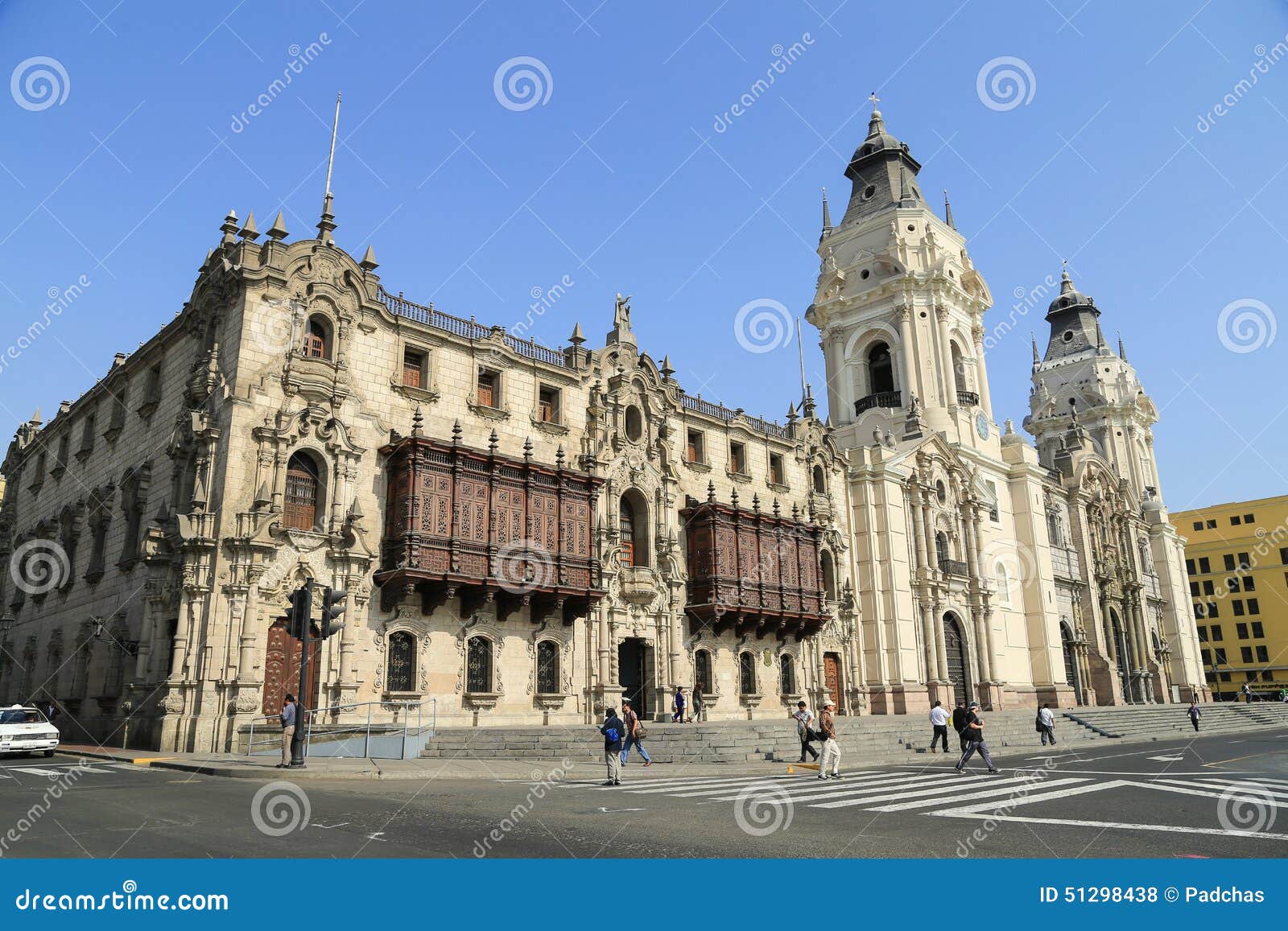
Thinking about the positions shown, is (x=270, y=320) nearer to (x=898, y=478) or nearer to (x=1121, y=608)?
(x=898, y=478)

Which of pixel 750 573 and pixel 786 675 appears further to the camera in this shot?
pixel 786 675

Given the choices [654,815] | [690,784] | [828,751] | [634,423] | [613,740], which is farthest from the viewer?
[634,423]

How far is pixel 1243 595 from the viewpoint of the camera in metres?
92.1

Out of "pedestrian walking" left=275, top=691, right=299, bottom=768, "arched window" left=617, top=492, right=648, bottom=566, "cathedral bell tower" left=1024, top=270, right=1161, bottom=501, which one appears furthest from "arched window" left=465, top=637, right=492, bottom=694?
"cathedral bell tower" left=1024, top=270, right=1161, bottom=501

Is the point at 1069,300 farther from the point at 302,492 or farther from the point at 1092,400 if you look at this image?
the point at 302,492

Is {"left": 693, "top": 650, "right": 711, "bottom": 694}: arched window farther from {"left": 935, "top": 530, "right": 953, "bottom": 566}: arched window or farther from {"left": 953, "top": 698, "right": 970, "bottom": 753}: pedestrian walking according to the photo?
{"left": 935, "top": 530, "right": 953, "bottom": 566}: arched window

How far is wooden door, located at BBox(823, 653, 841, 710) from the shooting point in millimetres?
41594

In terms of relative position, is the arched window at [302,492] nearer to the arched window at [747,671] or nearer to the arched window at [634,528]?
the arched window at [634,528]

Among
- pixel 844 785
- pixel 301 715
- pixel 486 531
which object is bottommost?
pixel 844 785

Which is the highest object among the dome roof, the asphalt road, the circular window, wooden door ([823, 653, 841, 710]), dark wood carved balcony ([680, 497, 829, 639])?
the dome roof

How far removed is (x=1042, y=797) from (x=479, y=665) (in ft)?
61.6

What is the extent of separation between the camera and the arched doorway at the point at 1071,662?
56312mm

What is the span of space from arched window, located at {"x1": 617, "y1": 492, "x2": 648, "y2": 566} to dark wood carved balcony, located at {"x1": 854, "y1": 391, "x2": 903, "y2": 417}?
22.3 meters

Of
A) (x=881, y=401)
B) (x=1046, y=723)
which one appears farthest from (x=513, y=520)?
(x=881, y=401)
